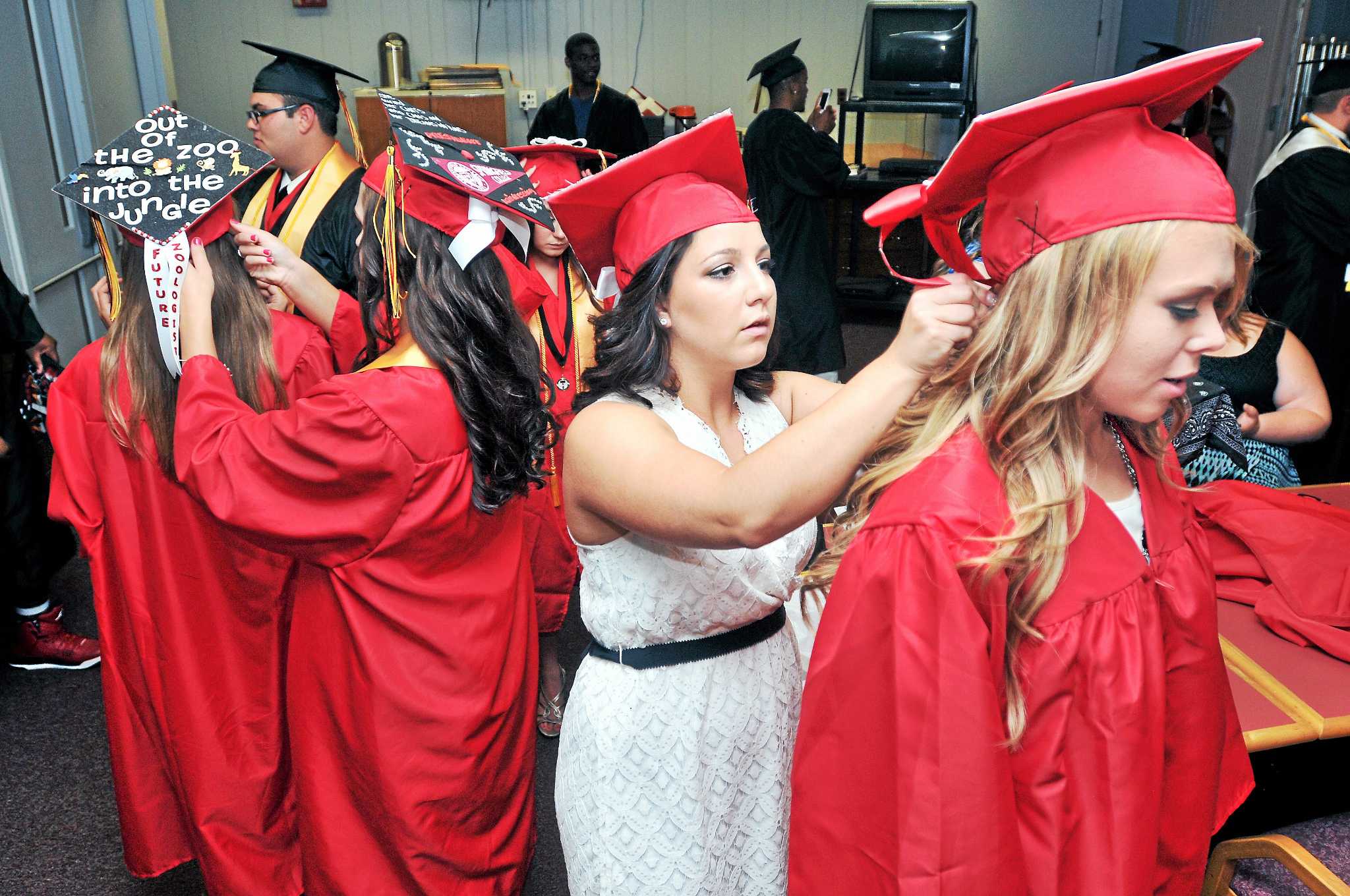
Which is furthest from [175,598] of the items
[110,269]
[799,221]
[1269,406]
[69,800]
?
[799,221]

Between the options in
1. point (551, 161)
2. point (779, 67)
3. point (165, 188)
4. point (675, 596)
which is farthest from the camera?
point (779, 67)

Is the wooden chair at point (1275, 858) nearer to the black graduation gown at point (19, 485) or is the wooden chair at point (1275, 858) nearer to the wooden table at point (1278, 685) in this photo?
the wooden table at point (1278, 685)

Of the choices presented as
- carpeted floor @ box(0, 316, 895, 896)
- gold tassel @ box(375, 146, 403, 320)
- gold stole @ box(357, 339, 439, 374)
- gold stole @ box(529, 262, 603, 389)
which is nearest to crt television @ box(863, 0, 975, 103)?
gold stole @ box(529, 262, 603, 389)

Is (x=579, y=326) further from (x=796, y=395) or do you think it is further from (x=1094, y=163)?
(x=1094, y=163)

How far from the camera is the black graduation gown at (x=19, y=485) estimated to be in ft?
9.28

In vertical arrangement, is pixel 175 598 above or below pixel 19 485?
above

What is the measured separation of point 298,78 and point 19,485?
1.44 metres

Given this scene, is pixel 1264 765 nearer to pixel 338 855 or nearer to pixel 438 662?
pixel 438 662

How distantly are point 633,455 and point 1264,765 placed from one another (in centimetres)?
114

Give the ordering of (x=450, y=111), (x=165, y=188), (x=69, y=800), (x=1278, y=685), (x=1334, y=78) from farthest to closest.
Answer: (x=450, y=111) → (x=1334, y=78) → (x=69, y=800) → (x=165, y=188) → (x=1278, y=685)

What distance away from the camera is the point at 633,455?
1.13 meters

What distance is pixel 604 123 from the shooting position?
619 cm

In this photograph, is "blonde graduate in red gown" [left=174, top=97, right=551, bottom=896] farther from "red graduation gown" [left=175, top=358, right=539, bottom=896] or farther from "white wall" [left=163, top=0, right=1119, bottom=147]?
"white wall" [left=163, top=0, right=1119, bottom=147]

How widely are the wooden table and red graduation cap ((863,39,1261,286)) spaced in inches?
32.9
